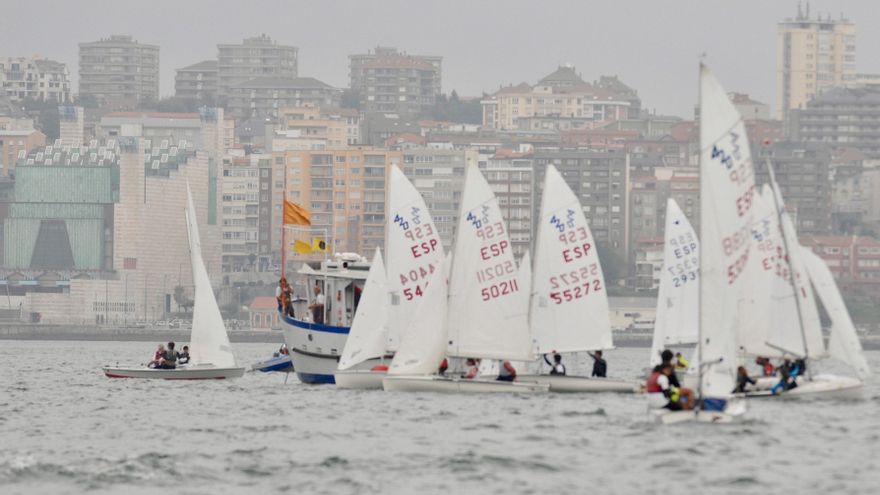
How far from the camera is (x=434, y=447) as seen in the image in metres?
38.8

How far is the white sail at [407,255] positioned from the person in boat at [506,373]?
5.32m

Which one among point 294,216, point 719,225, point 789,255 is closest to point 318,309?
point 294,216

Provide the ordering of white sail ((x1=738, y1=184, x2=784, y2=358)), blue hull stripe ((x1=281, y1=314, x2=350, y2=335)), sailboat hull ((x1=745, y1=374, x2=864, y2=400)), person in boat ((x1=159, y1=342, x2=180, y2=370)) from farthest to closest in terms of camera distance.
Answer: person in boat ((x1=159, y1=342, x2=180, y2=370)), blue hull stripe ((x1=281, y1=314, x2=350, y2=335)), white sail ((x1=738, y1=184, x2=784, y2=358)), sailboat hull ((x1=745, y1=374, x2=864, y2=400))

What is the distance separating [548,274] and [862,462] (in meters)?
17.5

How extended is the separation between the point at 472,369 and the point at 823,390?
797cm

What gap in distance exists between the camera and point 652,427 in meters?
39.8

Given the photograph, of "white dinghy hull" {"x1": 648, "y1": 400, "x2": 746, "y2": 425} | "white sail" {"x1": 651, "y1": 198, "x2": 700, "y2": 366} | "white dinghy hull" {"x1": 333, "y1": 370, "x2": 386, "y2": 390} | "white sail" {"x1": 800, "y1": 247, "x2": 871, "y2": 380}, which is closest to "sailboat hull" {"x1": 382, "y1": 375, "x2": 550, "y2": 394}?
"white dinghy hull" {"x1": 333, "y1": 370, "x2": 386, "y2": 390}

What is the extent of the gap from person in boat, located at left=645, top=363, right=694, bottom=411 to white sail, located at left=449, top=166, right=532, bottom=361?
421 inches

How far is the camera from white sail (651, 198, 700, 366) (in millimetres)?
57719

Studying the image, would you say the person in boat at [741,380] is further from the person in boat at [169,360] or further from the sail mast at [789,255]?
the person in boat at [169,360]

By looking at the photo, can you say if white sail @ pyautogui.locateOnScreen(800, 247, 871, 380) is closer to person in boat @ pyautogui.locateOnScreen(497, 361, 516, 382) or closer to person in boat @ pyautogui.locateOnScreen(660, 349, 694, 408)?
person in boat @ pyautogui.locateOnScreen(497, 361, 516, 382)

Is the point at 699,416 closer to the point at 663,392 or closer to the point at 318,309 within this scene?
the point at 663,392

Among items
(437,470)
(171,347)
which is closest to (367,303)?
(171,347)

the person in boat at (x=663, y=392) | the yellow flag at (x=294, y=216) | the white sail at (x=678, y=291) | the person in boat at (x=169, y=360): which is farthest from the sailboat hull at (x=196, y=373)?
the person in boat at (x=663, y=392)
